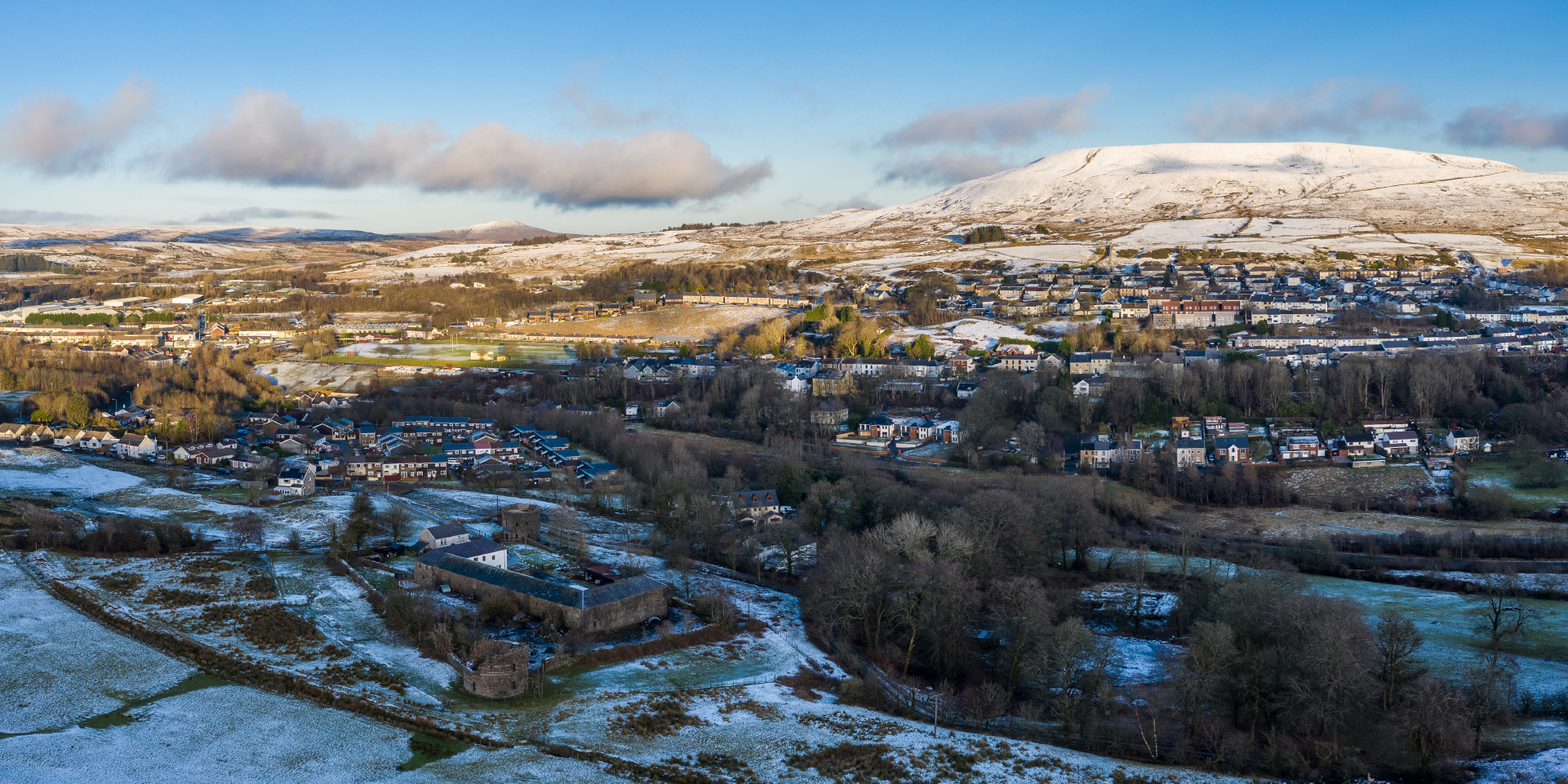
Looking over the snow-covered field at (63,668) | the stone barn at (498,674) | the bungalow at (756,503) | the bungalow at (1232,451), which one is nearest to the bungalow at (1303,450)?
the bungalow at (1232,451)

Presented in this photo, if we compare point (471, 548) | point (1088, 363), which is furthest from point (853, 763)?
point (1088, 363)

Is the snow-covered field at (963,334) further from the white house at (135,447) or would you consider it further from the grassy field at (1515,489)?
the white house at (135,447)

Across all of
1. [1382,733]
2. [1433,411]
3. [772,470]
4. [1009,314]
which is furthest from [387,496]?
[1009,314]

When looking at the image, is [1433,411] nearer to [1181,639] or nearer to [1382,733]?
[1181,639]

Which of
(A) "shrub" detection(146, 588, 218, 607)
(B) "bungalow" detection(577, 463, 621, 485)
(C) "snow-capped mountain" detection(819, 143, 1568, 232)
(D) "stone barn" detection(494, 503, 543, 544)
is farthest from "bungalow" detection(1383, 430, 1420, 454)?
(C) "snow-capped mountain" detection(819, 143, 1568, 232)

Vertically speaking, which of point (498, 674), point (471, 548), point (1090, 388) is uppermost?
point (1090, 388)

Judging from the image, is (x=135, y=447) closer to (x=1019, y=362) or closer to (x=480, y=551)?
(x=480, y=551)

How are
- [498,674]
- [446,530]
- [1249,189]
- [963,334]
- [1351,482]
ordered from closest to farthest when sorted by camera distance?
1. [498,674]
2. [446,530]
3. [1351,482]
4. [963,334]
5. [1249,189]
